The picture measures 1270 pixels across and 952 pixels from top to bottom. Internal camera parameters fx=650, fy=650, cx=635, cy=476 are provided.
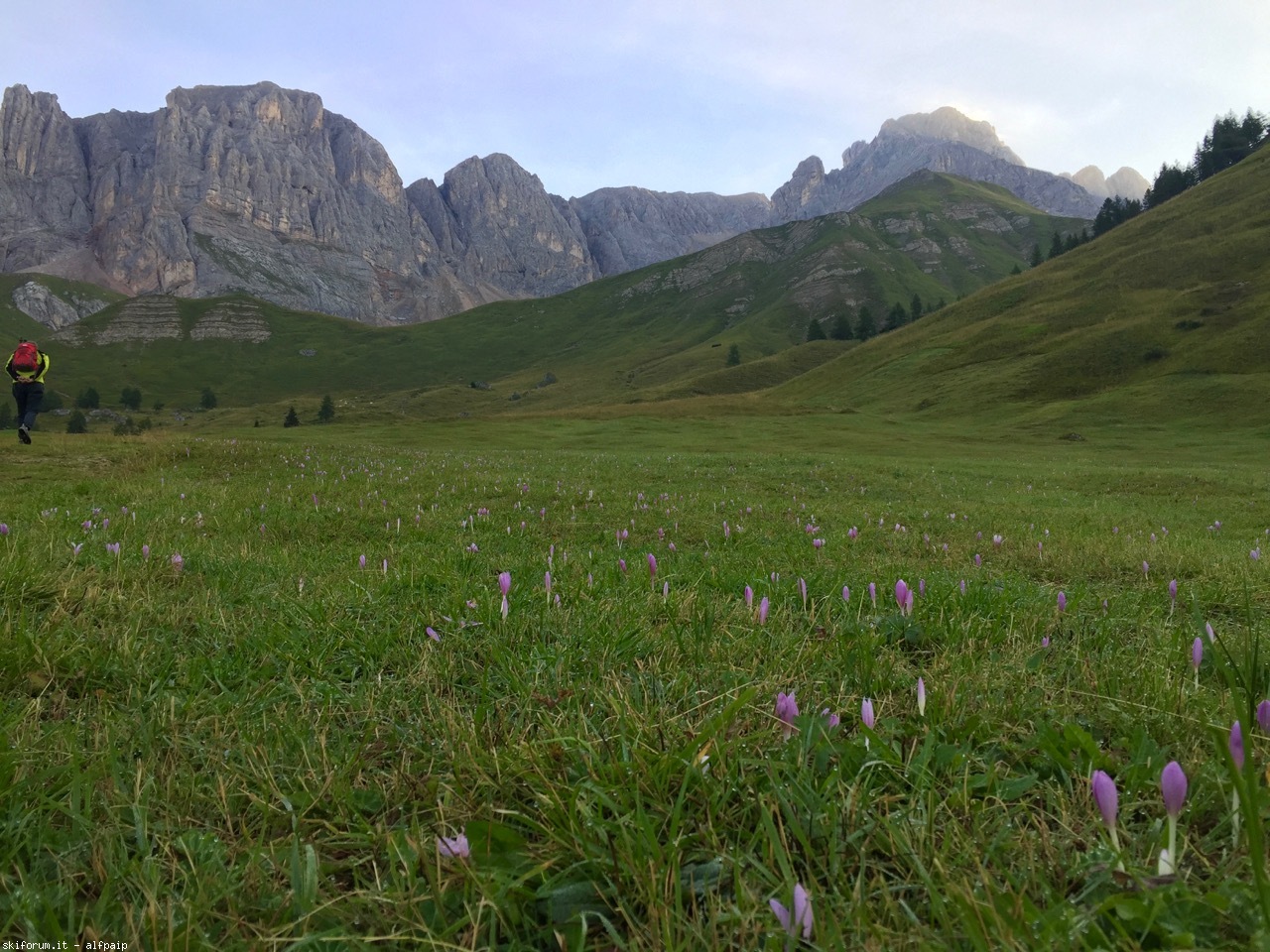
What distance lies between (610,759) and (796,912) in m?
0.89

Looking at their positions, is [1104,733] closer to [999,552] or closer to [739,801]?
[739,801]

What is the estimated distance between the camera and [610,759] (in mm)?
2205

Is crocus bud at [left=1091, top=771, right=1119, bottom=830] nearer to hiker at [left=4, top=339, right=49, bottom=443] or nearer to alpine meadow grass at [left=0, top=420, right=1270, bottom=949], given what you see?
alpine meadow grass at [left=0, top=420, right=1270, bottom=949]

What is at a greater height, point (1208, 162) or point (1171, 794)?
point (1208, 162)

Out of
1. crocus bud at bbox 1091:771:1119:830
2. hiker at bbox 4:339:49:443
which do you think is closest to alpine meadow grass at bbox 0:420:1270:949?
crocus bud at bbox 1091:771:1119:830

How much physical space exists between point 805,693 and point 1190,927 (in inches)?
60.2

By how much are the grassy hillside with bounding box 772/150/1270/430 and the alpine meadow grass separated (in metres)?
68.5

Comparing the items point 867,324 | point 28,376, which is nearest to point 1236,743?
point 28,376

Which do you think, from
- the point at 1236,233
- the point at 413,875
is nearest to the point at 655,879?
the point at 413,875

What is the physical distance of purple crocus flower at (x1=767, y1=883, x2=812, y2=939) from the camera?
1.39 meters

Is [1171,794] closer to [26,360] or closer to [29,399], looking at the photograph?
[26,360]

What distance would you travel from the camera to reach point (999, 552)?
324 inches

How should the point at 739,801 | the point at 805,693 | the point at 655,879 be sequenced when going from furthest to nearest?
the point at 805,693, the point at 739,801, the point at 655,879

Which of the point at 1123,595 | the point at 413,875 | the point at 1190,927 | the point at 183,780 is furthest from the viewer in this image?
the point at 1123,595
